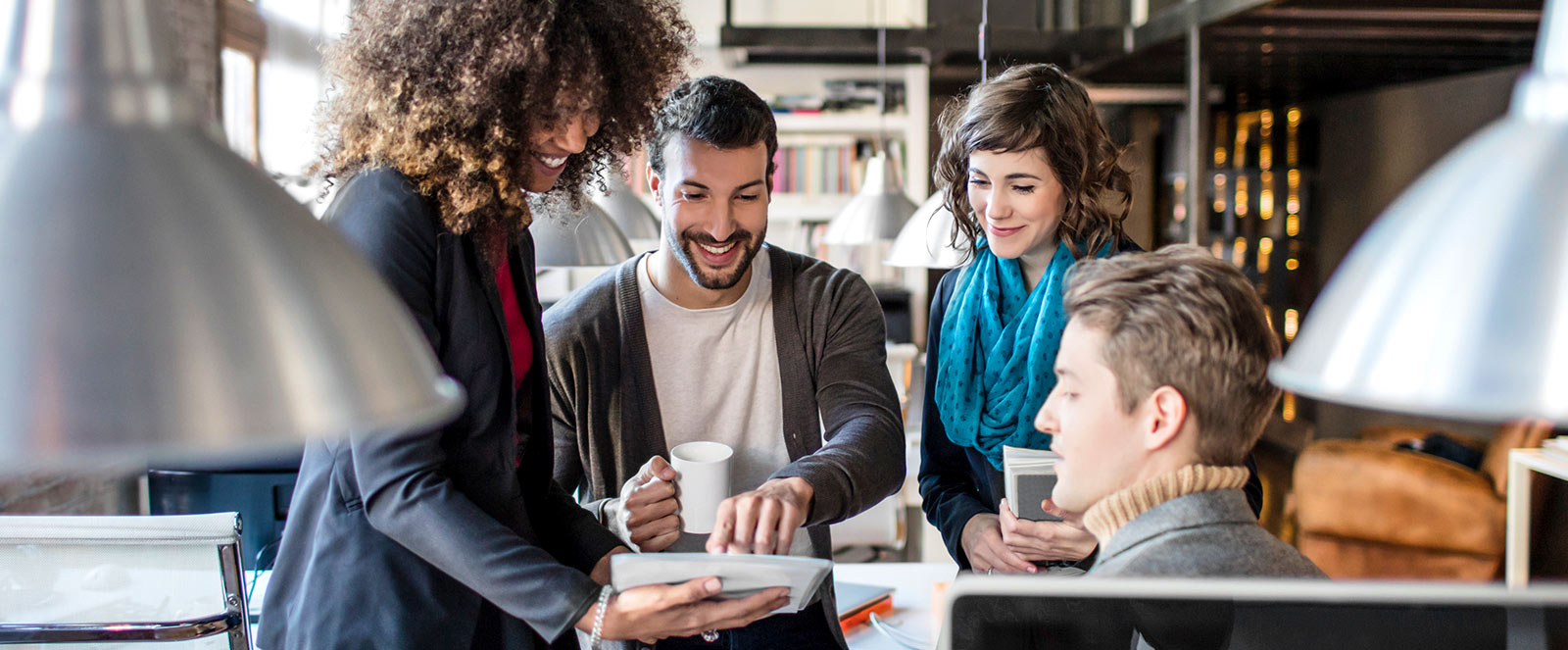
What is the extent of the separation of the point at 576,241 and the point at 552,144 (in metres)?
1.03

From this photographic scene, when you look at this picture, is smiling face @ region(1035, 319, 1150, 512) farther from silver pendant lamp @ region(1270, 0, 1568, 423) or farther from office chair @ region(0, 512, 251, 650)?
office chair @ region(0, 512, 251, 650)

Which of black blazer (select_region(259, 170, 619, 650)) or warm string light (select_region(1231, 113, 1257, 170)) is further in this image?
warm string light (select_region(1231, 113, 1257, 170))

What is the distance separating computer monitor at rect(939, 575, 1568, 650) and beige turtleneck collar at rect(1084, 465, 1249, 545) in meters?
0.38

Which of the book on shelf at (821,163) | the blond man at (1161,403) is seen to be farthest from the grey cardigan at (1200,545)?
the book on shelf at (821,163)

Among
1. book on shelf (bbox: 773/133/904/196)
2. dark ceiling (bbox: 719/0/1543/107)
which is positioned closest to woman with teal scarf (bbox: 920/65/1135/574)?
dark ceiling (bbox: 719/0/1543/107)

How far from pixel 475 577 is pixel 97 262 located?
0.83 m

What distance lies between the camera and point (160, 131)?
43cm

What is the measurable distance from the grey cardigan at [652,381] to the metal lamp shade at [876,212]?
3.99 ft

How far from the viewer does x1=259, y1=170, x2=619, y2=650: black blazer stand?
45.9 inches

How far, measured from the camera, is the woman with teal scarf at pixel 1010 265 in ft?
5.63

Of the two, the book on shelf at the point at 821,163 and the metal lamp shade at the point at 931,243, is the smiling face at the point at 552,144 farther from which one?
the book on shelf at the point at 821,163

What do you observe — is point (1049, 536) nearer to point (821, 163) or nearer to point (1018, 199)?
point (1018, 199)

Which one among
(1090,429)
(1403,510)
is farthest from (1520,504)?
(1090,429)

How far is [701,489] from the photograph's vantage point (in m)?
1.40
